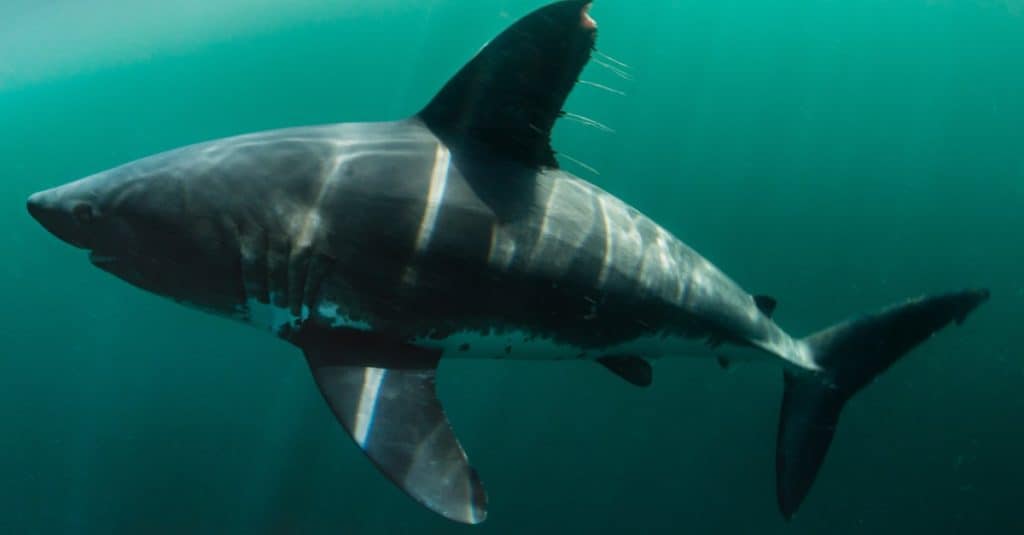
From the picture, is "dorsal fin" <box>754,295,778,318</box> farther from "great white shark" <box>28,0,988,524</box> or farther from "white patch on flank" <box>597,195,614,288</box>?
"white patch on flank" <box>597,195,614,288</box>

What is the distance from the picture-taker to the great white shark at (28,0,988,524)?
2.74 meters

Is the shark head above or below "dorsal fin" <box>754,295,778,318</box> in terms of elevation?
above

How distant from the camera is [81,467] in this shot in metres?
22.2

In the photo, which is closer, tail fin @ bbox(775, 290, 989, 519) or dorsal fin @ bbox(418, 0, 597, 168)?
dorsal fin @ bbox(418, 0, 597, 168)

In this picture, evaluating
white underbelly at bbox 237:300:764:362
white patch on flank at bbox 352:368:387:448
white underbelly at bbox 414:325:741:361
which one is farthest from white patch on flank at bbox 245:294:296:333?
white underbelly at bbox 414:325:741:361

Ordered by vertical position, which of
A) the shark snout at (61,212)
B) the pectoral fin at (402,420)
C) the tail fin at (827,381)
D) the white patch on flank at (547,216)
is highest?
the white patch on flank at (547,216)

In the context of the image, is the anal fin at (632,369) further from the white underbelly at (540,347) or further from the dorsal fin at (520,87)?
the dorsal fin at (520,87)

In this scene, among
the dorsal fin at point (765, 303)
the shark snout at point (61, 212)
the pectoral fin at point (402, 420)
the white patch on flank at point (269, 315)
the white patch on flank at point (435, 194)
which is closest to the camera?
the pectoral fin at point (402, 420)

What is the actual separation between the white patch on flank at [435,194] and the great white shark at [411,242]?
11 mm

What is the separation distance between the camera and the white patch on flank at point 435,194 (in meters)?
3.01

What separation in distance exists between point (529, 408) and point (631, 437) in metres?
3.61

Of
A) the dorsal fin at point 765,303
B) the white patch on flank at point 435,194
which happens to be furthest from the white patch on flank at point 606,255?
the dorsal fin at point 765,303

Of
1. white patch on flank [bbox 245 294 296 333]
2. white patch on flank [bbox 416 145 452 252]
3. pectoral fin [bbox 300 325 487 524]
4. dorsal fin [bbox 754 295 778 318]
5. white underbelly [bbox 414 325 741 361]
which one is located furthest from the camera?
dorsal fin [bbox 754 295 778 318]

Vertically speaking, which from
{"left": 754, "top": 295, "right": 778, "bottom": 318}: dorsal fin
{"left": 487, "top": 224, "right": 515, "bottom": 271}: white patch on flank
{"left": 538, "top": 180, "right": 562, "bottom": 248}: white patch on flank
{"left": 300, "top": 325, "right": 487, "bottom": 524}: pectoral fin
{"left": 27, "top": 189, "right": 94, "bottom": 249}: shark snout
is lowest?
{"left": 300, "top": 325, "right": 487, "bottom": 524}: pectoral fin
